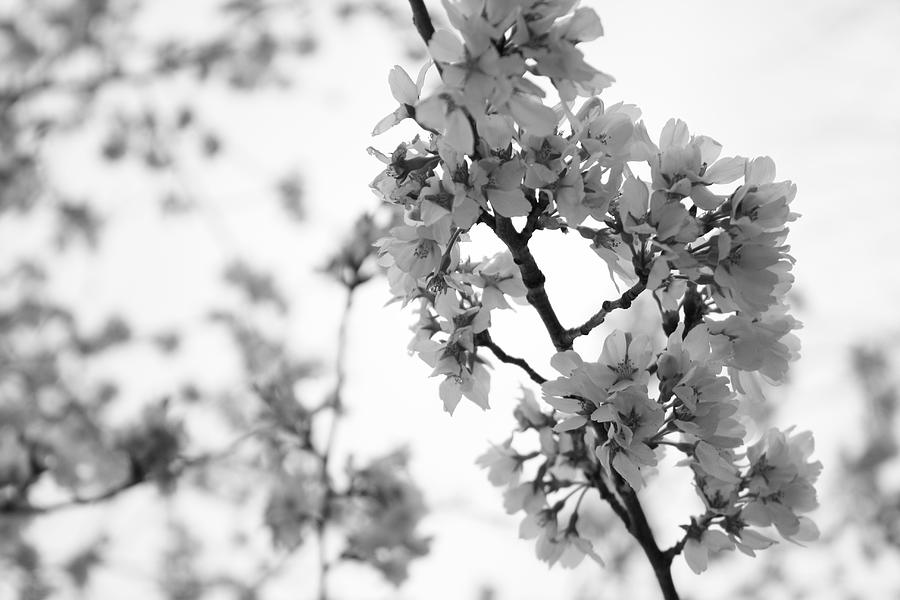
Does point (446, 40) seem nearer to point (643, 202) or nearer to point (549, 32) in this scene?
point (549, 32)

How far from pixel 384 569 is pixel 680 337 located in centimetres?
147

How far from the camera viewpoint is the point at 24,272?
487 cm

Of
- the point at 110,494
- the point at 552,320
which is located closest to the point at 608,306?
the point at 552,320

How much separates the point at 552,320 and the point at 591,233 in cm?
11

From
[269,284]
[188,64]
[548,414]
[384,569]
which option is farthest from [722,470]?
[269,284]

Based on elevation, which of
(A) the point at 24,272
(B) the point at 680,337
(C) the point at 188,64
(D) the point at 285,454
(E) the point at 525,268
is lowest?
(B) the point at 680,337

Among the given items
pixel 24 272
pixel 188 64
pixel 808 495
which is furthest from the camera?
pixel 24 272

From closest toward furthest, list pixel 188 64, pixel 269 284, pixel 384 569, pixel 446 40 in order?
pixel 446 40, pixel 384 569, pixel 188 64, pixel 269 284

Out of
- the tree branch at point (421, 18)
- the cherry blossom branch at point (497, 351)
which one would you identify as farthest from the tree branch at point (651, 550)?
the tree branch at point (421, 18)

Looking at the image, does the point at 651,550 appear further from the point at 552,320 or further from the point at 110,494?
the point at 110,494

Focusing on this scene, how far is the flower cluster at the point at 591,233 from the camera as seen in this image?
62 centimetres

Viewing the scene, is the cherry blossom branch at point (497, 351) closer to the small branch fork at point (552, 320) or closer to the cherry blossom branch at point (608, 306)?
the small branch fork at point (552, 320)

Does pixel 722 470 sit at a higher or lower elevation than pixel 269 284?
lower

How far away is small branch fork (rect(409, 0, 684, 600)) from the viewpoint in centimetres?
69
